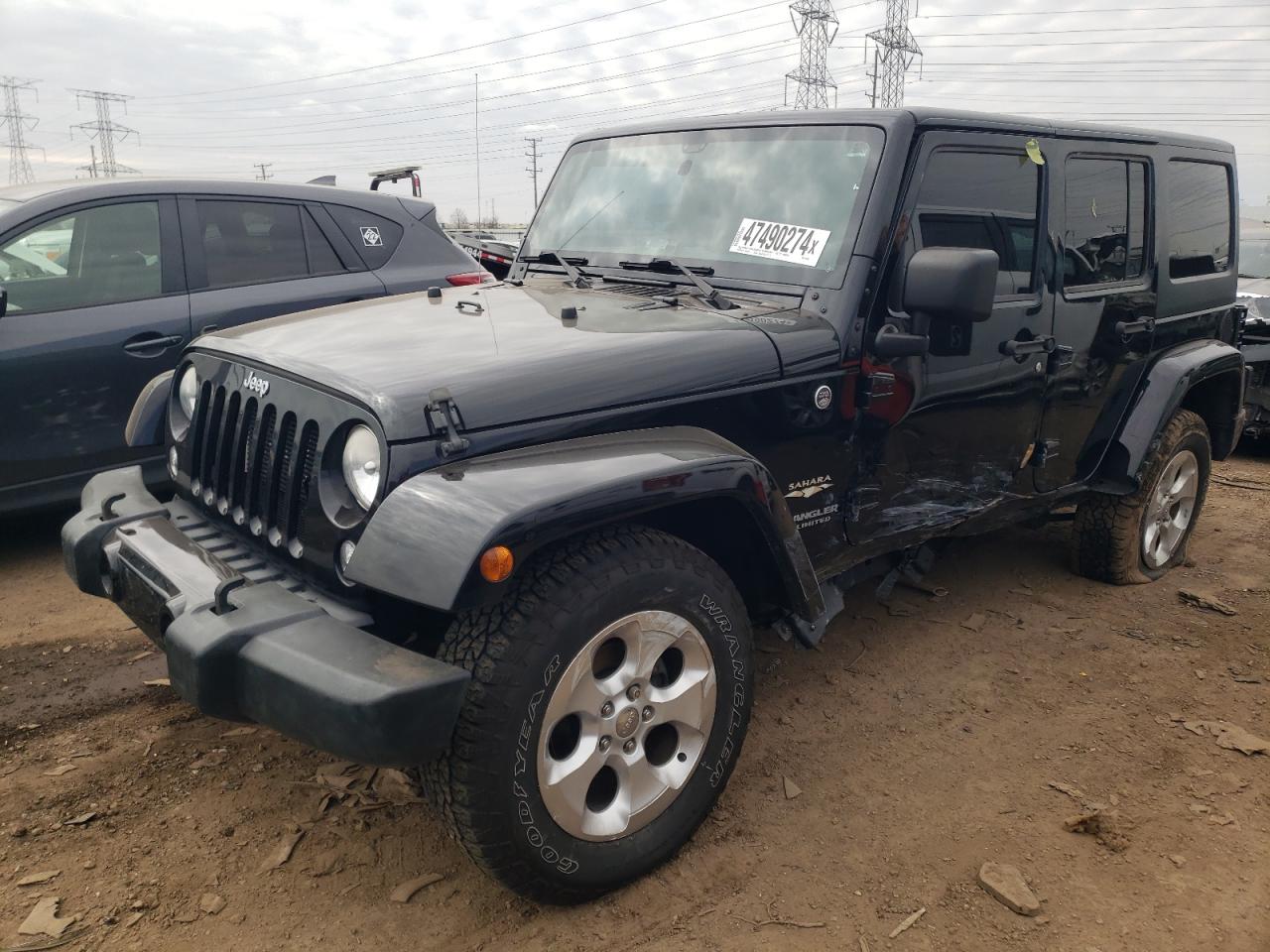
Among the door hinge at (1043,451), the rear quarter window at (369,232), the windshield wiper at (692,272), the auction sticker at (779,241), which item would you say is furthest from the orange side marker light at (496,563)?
the rear quarter window at (369,232)

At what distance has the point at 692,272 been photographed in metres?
3.15

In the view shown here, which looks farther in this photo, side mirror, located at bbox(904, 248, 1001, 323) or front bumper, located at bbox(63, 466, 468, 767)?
side mirror, located at bbox(904, 248, 1001, 323)

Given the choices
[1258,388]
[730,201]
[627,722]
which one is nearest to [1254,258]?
[1258,388]

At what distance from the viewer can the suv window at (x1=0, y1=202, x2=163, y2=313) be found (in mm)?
4391

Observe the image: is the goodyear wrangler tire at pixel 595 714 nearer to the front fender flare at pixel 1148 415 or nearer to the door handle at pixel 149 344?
the front fender flare at pixel 1148 415

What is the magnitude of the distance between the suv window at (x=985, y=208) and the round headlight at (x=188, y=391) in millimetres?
2346

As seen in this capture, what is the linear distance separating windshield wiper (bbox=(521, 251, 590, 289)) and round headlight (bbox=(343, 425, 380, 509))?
132cm

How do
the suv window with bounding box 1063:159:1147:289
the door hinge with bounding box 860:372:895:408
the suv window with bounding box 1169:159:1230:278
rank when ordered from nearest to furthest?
1. the door hinge with bounding box 860:372:895:408
2. the suv window with bounding box 1063:159:1147:289
3. the suv window with bounding box 1169:159:1230:278

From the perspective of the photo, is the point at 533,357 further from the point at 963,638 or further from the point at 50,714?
the point at 963,638

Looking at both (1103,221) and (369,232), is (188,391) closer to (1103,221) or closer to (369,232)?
(369,232)

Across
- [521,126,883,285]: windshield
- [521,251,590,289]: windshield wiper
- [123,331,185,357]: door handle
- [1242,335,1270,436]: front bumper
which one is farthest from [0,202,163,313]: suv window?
[1242,335,1270,436]: front bumper

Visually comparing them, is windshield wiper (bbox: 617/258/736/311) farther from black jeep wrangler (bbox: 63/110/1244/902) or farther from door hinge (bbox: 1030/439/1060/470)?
door hinge (bbox: 1030/439/1060/470)

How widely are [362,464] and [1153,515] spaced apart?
12.5 ft

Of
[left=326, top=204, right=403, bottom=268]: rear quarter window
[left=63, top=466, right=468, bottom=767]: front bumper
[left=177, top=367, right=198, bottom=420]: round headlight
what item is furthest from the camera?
[left=326, top=204, right=403, bottom=268]: rear quarter window
